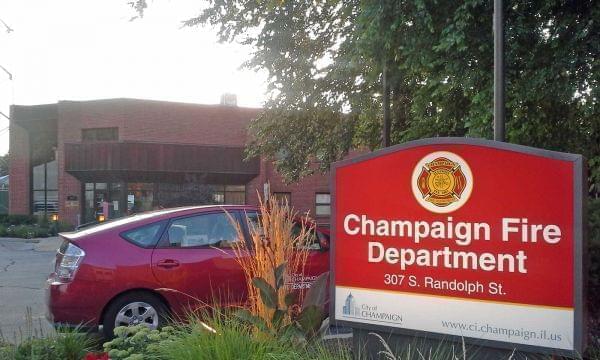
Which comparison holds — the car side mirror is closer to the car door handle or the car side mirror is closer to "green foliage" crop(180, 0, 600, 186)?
the car door handle

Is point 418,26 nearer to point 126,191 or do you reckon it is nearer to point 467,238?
point 467,238

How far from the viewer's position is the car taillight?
6.76 metres

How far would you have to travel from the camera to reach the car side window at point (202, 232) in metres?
7.20

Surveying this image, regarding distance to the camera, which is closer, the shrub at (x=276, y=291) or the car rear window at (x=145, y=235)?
the shrub at (x=276, y=291)

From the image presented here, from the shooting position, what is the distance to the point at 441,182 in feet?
14.7

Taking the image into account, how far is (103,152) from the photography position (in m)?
33.6

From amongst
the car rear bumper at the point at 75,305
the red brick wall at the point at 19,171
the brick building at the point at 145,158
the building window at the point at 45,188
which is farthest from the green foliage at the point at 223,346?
the red brick wall at the point at 19,171

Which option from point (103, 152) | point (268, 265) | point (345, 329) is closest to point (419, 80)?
point (345, 329)

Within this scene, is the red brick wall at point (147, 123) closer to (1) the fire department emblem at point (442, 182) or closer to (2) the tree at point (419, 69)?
(2) the tree at point (419, 69)

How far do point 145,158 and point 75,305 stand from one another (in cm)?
2777

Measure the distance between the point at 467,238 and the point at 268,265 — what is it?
1.59 meters

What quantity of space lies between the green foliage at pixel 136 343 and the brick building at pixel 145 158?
2703 cm

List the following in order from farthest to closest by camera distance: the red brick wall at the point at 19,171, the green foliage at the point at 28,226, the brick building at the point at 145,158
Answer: the red brick wall at the point at 19,171
the brick building at the point at 145,158
the green foliage at the point at 28,226

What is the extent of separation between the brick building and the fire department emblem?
27.7m
